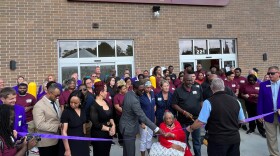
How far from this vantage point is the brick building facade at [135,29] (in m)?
10.2

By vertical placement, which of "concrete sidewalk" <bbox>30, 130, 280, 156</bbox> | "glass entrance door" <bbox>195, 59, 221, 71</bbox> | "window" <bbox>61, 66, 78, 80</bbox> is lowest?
"concrete sidewalk" <bbox>30, 130, 280, 156</bbox>

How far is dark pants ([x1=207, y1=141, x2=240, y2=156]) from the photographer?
4.29 m

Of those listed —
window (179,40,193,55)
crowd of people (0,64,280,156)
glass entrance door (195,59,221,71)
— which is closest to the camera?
crowd of people (0,64,280,156)

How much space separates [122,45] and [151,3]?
207 centimetres

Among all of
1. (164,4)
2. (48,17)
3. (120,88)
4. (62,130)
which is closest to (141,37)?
(164,4)

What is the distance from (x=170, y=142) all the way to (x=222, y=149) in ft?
3.92

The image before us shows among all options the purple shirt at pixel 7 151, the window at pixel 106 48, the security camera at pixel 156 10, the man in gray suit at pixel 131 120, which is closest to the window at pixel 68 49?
the window at pixel 106 48

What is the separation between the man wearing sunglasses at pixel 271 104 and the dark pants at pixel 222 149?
7.84ft

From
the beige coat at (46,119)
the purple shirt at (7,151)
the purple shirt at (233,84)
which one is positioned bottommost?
the purple shirt at (7,151)

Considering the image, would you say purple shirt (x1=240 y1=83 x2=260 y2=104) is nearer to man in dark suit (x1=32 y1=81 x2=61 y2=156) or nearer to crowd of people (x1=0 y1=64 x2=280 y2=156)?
crowd of people (x1=0 y1=64 x2=280 y2=156)

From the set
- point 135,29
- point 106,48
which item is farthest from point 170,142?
point 135,29

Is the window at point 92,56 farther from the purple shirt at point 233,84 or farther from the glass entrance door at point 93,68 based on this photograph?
the purple shirt at point 233,84

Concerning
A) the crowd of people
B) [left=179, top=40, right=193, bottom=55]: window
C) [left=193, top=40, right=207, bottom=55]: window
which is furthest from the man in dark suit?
[left=193, top=40, right=207, bottom=55]: window

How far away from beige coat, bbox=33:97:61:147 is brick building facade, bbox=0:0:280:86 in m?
6.20
